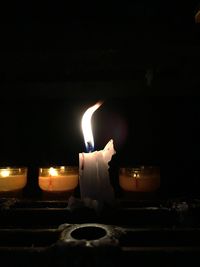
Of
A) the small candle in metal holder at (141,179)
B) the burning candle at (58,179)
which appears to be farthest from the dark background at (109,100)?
the burning candle at (58,179)

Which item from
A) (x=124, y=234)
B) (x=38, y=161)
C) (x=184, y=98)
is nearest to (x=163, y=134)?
(x=184, y=98)

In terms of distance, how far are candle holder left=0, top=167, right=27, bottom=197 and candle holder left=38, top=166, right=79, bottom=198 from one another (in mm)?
201

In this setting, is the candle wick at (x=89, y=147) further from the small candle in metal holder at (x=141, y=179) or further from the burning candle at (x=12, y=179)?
the burning candle at (x=12, y=179)

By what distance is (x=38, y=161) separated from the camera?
10.0 feet

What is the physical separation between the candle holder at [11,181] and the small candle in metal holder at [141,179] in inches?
37.5

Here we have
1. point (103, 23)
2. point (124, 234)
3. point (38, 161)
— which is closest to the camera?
point (124, 234)

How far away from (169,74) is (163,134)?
2.39 feet

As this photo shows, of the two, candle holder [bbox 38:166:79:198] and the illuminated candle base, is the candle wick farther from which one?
candle holder [bbox 38:166:79:198]

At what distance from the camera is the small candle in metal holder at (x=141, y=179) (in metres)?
2.18

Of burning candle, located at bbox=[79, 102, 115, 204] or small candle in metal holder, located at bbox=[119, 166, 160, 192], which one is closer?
burning candle, located at bbox=[79, 102, 115, 204]

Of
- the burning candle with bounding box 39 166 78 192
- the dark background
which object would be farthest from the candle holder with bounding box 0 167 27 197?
the dark background

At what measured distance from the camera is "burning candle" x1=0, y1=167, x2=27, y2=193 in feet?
7.20

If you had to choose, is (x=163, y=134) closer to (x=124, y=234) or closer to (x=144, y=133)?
(x=144, y=133)

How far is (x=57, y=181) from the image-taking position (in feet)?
7.21
